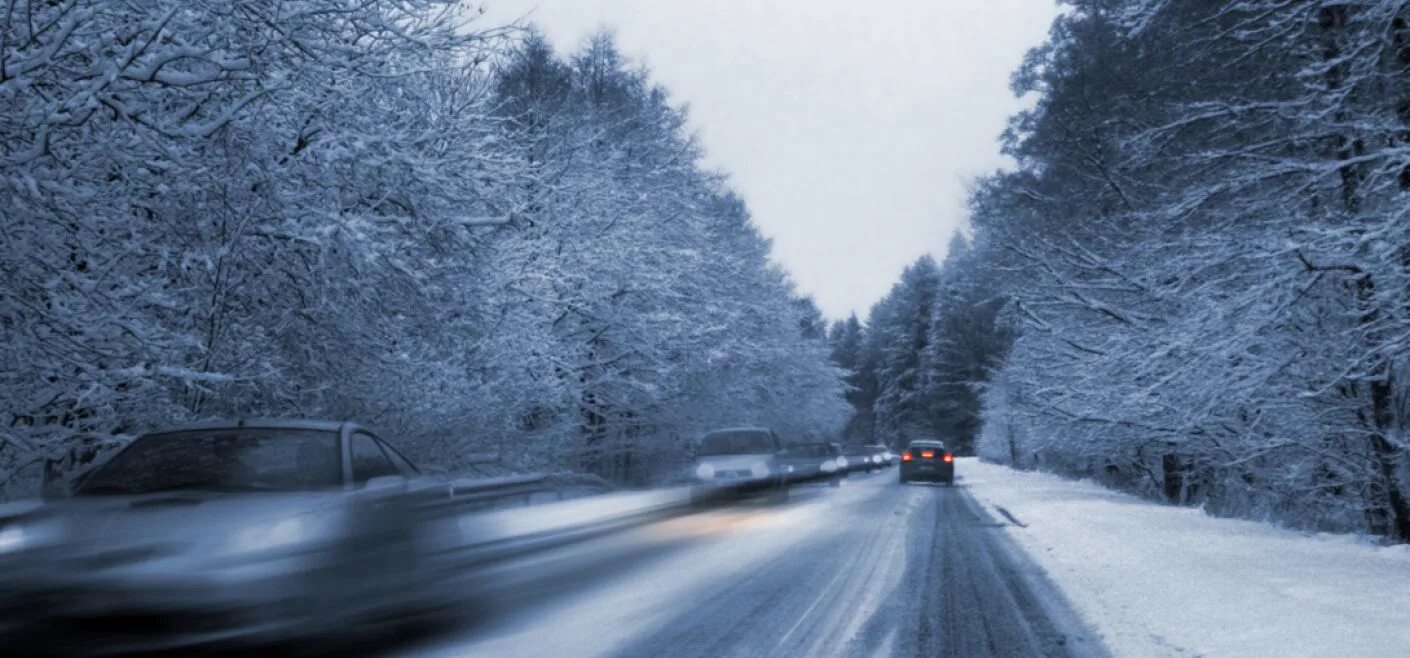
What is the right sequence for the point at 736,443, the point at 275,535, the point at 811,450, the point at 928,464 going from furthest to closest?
→ 1. the point at 928,464
2. the point at 811,450
3. the point at 736,443
4. the point at 275,535

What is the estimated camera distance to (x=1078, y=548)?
14.0 metres

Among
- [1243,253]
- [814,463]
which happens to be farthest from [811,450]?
[1243,253]

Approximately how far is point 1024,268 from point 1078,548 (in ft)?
25.1

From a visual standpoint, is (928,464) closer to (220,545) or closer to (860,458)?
(860,458)

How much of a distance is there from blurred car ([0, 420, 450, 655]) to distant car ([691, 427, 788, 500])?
1380 centimetres

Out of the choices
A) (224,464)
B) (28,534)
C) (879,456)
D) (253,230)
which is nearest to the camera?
(28,534)

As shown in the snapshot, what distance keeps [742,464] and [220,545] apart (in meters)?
17.3

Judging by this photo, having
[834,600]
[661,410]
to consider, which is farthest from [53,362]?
[661,410]

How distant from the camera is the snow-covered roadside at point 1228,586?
287 inches

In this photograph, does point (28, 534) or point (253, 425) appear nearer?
point (28, 534)

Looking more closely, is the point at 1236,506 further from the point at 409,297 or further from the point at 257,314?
the point at 257,314

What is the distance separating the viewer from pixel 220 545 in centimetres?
555

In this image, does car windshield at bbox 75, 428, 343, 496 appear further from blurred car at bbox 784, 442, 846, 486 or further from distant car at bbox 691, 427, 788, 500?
blurred car at bbox 784, 442, 846, 486

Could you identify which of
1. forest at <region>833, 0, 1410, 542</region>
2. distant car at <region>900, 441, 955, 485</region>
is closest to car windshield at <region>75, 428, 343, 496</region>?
forest at <region>833, 0, 1410, 542</region>
